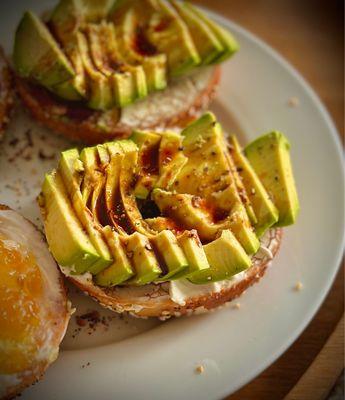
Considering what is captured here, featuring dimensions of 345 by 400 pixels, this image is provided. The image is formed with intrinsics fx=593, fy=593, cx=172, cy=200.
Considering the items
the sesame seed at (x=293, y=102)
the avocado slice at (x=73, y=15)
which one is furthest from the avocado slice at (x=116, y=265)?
the sesame seed at (x=293, y=102)

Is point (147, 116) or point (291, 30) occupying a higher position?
point (291, 30)

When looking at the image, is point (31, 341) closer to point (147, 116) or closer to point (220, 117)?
point (147, 116)

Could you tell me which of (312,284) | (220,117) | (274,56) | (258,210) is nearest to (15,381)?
(258,210)

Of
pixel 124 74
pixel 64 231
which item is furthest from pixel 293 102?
pixel 64 231

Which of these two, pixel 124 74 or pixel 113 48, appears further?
pixel 113 48

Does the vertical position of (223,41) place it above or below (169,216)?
above

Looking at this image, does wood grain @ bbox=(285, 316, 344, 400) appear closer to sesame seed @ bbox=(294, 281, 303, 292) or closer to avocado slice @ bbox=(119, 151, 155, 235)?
sesame seed @ bbox=(294, 281, 303, 292)

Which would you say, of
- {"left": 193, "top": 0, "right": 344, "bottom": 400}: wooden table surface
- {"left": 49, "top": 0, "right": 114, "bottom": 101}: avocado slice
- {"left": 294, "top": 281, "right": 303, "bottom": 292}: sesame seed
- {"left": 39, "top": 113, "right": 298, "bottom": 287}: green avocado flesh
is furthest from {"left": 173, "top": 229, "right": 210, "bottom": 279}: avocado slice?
{"left": 193, "top": 0, "right": 344, "bottom": 400}: wooden table surface

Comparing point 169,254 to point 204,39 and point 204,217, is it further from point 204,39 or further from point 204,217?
point 204,39
